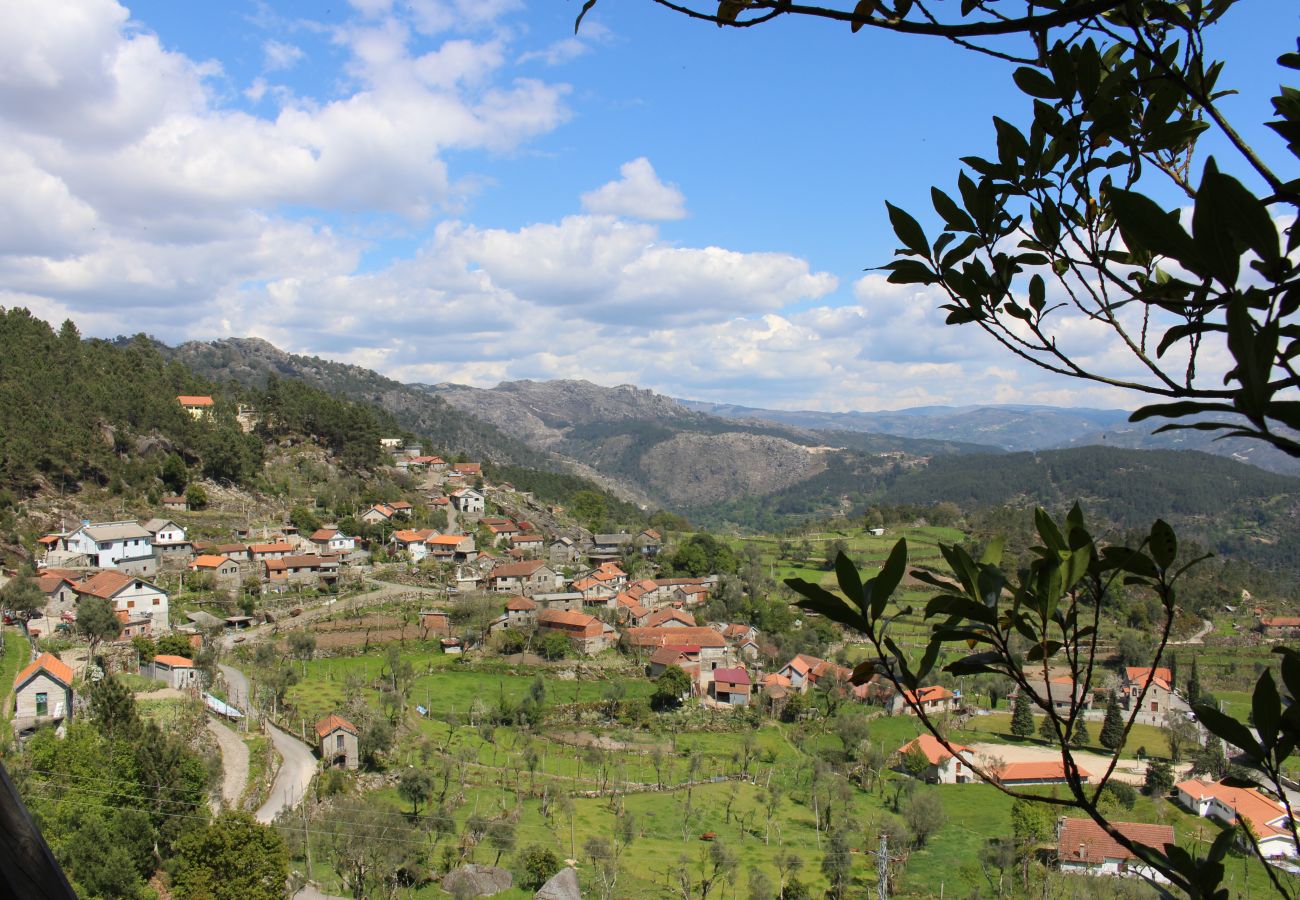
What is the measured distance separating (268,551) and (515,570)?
955 cm

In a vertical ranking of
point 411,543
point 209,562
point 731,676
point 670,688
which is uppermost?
point 209,562

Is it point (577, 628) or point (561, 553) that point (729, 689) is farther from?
point (561, 553)

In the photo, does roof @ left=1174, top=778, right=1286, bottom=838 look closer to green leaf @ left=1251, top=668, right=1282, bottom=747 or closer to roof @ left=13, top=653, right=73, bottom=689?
green leaf @ left=1251, top=668, right=1282, bottom=747

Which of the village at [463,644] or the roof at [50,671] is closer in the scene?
the roof at [50,671]

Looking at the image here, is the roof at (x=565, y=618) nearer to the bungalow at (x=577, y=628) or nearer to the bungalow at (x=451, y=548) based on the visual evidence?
the bungalow at (x=577, y=628)

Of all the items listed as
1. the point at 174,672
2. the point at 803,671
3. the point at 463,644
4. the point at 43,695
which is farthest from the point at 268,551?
the point at 803,671

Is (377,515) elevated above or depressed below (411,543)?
above

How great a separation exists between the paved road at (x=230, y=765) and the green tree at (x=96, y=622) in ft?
15.8

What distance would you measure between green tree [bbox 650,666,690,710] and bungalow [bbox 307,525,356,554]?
1477 cm

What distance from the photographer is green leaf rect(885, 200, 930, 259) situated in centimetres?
129

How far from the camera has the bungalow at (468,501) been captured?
44.9m

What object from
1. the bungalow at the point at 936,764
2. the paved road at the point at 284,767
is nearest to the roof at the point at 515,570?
the paved road at the point at 284,767

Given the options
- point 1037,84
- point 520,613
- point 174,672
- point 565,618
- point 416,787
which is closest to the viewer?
point 1037,84

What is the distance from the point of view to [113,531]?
27.4 m
